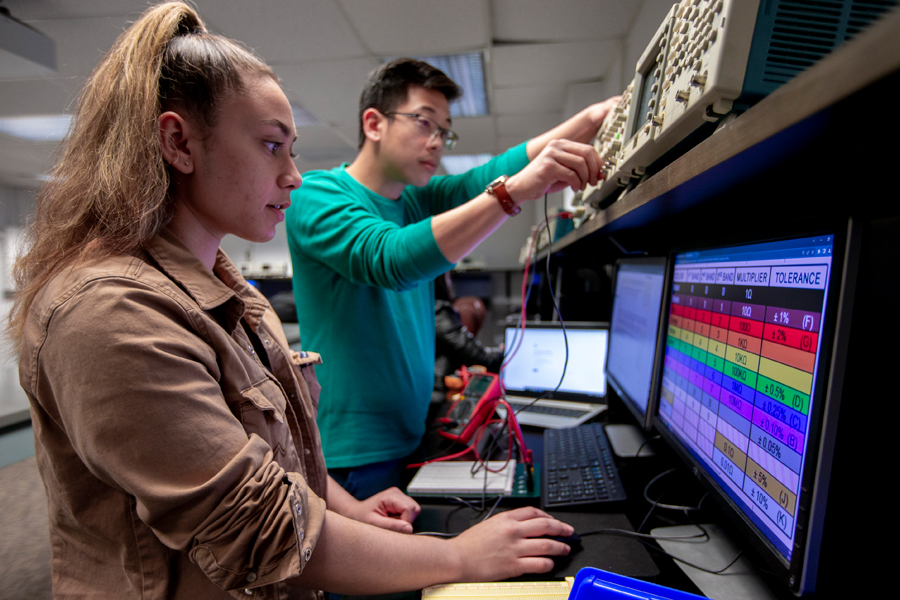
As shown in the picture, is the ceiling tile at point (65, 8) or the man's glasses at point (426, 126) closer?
the man's glasses at point (426, 126)

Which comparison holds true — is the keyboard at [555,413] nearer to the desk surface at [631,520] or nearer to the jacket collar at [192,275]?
the desk surface at [631,520]

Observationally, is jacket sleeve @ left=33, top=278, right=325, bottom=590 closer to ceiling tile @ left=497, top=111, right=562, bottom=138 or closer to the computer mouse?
the computer mouse

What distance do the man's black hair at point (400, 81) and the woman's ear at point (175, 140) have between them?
80cm

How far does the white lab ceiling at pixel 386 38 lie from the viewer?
2318mm

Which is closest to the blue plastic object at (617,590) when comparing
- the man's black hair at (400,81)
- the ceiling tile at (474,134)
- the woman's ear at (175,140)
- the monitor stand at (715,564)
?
the monitor stand at (715,564)

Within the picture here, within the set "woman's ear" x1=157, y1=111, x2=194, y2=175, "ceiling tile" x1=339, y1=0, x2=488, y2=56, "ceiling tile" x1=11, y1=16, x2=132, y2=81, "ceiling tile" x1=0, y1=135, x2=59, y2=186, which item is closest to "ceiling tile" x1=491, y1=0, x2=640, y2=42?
"ceiling tile" x1=339, y1=0, x2=488, y2=56

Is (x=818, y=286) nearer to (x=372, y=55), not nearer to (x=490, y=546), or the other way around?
(x=490, y=546)

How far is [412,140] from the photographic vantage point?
1267 mm

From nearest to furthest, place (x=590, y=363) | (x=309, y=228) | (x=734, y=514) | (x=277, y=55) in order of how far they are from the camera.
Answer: (x=734, y=514), (x=309, y=228), (x=590, y=363), (x=277, y=55)

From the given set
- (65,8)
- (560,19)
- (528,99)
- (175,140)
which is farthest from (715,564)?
(528,99)

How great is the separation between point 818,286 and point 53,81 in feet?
14.0

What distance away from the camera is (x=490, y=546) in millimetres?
660

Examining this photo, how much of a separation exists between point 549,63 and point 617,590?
3.33 m

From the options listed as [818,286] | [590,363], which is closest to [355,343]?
[590,363]
